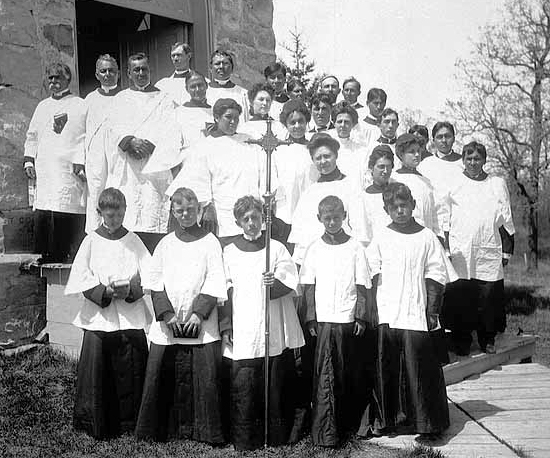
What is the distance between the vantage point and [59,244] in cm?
612

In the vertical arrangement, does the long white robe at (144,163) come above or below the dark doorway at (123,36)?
below

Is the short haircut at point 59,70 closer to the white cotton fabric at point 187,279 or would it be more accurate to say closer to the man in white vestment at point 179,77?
the man in white vestment at point 179,77

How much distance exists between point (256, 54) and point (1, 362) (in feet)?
14.7

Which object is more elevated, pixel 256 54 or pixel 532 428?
pixel 256 54

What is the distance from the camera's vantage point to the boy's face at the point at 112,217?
449 centimetres

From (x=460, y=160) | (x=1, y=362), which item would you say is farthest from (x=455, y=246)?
(x=1, y=362)

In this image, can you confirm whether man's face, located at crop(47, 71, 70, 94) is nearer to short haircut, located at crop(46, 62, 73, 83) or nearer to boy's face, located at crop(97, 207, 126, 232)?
short haircut, located at crop(46, 62, 73, 83)

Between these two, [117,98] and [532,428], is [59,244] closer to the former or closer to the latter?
[117,98]

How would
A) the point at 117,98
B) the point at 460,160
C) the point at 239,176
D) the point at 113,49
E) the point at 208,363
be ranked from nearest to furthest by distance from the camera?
the point at 208,363
the point at 239,176
the point at 117,98
the point at 460,160
the point at 113,49

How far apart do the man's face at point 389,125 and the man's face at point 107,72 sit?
96.1 inches

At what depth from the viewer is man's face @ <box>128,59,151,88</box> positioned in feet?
19.0

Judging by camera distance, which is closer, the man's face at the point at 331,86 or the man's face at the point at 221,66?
the man's face at the point at 221,66

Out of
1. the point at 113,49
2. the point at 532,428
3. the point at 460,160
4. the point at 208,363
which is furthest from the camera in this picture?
the point at 113,49

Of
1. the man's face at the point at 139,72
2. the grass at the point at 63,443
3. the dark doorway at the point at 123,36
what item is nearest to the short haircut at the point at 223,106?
the man's face at the point at 139,72
